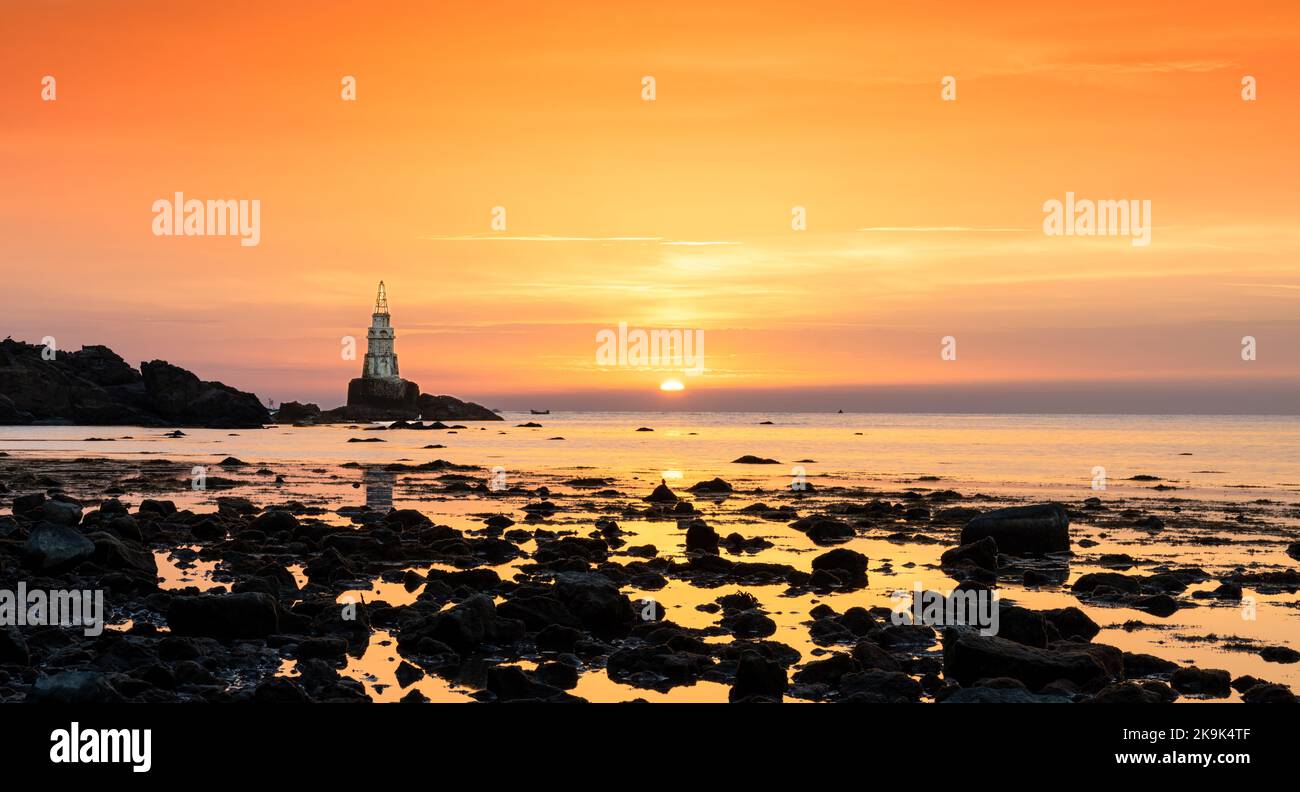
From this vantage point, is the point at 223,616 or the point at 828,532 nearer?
the point at 223,616

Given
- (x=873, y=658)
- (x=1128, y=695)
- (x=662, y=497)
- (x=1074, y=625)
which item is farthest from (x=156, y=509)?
(x=1128, y=695)

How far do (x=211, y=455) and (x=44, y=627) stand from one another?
227ft

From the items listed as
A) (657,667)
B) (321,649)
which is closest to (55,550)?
(321,649)

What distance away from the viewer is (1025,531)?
29.0 metres

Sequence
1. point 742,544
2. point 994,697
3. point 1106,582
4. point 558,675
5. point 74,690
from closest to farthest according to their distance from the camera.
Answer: point 74,690
point 994,697
point 558,675
point 1106,582
point 742,544

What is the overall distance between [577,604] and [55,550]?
12.1 metres

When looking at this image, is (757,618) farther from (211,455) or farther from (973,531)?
(211,455)

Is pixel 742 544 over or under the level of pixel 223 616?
under

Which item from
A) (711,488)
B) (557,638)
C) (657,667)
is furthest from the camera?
(711,488)

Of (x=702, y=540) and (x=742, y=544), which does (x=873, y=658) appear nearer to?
(x=702, y=540)
